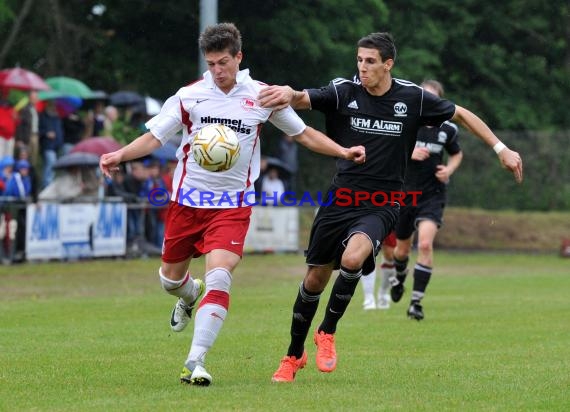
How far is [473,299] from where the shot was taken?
17.4 m

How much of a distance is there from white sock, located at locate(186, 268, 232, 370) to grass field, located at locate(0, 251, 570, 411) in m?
0.25

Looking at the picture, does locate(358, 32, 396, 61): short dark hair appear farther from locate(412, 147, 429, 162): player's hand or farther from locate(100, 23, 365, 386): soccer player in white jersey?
locate(412, 147, 429, 162): player's hand

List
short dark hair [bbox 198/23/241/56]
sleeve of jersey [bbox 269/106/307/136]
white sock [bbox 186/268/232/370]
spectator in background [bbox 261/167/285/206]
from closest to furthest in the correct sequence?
white sock [bbox 186/268/232/370] < short dark hair [bbox 198/23/241/56] < sleeve of jersey [bbox 269/106/307/136] < spectator in background [bbox 261/167/285/206]

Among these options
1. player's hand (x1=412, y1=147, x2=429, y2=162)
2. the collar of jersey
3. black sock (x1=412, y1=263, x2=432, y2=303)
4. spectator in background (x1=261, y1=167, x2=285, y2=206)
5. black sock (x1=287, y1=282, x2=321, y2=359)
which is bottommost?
spectator in background (x1=261, y1=167, x2=285, y2=206)

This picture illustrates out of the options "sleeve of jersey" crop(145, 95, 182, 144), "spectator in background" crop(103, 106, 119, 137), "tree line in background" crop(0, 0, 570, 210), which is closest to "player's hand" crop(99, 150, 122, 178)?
"sleeve of jersey" crop(145, 95, 182, 144)

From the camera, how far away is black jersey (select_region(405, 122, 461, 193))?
1460 cm

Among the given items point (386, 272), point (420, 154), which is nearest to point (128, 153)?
point (420, 154)

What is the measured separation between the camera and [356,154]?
8859 mm

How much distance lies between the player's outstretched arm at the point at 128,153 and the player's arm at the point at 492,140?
235 centimetres

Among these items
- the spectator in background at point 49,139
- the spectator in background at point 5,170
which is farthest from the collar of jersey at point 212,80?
the spectator in background at point 49,139

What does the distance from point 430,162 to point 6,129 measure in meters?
10.1

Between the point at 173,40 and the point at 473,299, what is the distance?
55.1 ft

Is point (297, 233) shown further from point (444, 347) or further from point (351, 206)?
point (351, 206)

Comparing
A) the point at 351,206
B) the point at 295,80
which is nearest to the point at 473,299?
the point at 351,206
